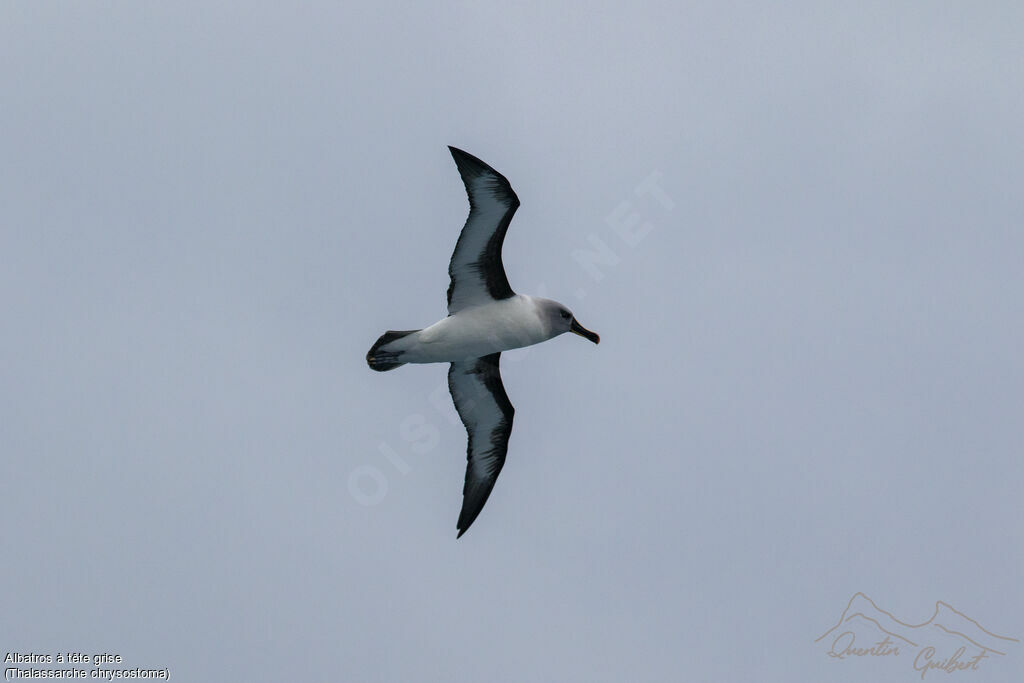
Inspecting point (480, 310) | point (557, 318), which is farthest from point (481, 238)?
point (557, 318)

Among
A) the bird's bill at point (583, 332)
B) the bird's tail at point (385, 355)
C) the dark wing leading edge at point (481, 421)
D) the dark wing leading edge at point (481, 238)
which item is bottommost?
the dark wing leading edge at point (481, 421)

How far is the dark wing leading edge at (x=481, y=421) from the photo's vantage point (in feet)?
87.6

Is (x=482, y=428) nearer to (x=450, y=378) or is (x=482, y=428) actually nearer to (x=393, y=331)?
(x=450, y=378)

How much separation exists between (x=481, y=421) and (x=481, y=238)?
13.7 ft

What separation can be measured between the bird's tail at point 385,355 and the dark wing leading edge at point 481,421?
1846 mm

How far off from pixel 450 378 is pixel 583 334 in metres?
2.67

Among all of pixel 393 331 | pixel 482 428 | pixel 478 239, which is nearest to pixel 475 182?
pixel 478 239

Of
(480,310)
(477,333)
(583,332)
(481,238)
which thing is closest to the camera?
(481,238)

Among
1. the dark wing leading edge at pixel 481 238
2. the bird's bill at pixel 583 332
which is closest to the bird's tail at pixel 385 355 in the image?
the dark wing leading edge at pixel 481 238

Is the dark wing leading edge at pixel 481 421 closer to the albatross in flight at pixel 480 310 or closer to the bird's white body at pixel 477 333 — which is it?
the albatross in flight at pixel 480 310

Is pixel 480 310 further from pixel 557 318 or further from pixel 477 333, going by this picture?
pixel 557 318

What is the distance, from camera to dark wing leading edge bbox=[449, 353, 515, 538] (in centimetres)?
2669

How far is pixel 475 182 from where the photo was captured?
949 inches

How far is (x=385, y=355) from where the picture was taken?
25.0m
